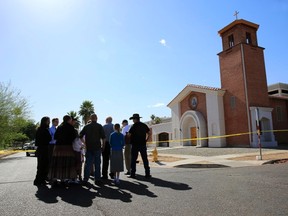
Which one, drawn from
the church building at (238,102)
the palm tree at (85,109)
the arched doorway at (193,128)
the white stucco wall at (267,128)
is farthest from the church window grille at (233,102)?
the palm tree at (85,109)

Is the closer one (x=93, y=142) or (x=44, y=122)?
(x=93, y=142)

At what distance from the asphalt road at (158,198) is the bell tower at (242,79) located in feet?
64.3

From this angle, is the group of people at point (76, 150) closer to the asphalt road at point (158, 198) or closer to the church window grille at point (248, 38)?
the asphalt road at point (158, 198)

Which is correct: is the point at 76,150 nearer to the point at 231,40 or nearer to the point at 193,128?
the point at 231,40

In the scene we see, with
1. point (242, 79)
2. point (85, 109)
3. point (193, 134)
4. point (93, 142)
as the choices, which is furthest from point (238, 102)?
point (85, 109)

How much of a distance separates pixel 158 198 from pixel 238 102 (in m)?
23.3

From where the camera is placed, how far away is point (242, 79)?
26.4 meters

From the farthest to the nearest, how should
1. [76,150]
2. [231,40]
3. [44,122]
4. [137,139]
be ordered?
[231,40] → [137,139] → [44,122] → [76,150]

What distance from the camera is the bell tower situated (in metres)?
26.0

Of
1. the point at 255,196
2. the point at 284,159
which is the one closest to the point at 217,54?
the point at 284,159

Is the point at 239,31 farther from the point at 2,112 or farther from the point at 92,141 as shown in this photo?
the point at 2,112

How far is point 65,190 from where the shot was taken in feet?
22.3

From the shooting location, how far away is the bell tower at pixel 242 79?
26.0m

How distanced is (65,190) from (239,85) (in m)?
23.4
